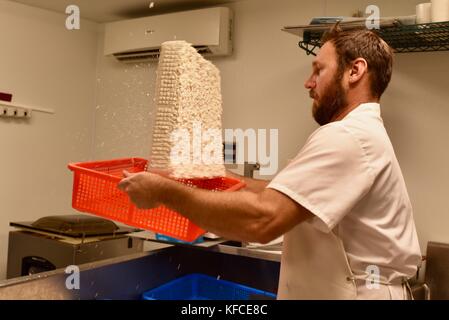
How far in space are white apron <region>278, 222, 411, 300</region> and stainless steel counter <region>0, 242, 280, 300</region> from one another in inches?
25.0

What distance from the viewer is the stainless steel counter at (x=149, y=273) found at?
136 centimetres

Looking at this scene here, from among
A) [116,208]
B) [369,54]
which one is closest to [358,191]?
[369,54]

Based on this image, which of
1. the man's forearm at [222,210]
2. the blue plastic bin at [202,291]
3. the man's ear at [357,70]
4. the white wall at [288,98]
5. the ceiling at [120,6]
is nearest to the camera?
the man's forearm at [222,210]

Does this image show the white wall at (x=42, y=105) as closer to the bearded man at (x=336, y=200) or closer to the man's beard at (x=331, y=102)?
the bearded man at (x=336, y=200)

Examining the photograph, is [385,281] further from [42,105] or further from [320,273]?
[42,105]

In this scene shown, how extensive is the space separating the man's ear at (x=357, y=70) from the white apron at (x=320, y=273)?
0.39 m

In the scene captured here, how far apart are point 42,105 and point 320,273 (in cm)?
234

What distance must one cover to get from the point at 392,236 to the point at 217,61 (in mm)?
1843

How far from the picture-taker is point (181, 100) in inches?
46.4

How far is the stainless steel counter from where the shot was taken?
4.47 ft

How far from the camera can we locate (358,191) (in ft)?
3.40

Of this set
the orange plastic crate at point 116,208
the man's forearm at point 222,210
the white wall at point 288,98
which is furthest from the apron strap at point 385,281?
the white wall at point 288,98

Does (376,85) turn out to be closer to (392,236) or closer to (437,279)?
(392,236)
